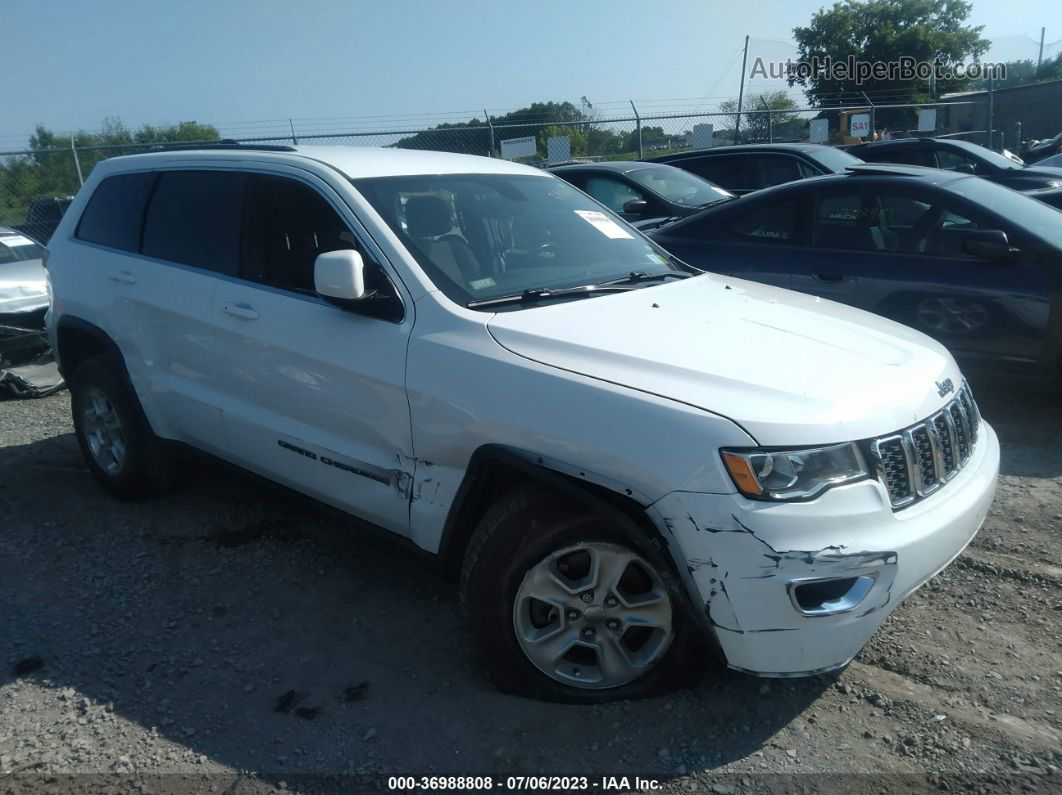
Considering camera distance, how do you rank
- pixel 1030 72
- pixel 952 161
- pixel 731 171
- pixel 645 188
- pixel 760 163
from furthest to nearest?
1. pixel 1030 72
2. pixel 952 161
3. pixel 731 171
4. pixel 760 163
5. pixel 645 188

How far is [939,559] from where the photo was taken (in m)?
2.83

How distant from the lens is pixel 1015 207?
598 centimetres

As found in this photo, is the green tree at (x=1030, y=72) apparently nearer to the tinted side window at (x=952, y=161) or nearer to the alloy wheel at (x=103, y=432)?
the tinted side window at (x=952, y=161)

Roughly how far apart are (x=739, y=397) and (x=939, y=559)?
86 cm

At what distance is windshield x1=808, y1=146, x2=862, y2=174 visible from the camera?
34.5ft

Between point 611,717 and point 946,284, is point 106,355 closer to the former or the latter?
point 611,717

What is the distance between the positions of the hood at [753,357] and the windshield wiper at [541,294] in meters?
0.07

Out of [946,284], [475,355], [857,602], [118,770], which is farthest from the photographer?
[946,284]

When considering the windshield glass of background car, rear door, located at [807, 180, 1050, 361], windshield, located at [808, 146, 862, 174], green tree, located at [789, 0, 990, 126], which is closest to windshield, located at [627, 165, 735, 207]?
windshield, located at [808, 146, 862, 174]

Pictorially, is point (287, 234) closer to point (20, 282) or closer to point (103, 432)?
Result: point (103, 432)

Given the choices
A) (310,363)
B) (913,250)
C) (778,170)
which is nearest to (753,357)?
(310,363)

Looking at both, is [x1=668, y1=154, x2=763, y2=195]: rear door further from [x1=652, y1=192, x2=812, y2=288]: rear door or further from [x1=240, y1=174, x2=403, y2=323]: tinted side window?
[x1=240, y1=174, x2=403, y2=323]: tinted side window

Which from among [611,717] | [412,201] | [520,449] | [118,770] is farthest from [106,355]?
[611,717]

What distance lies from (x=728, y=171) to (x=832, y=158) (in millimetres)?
1238
